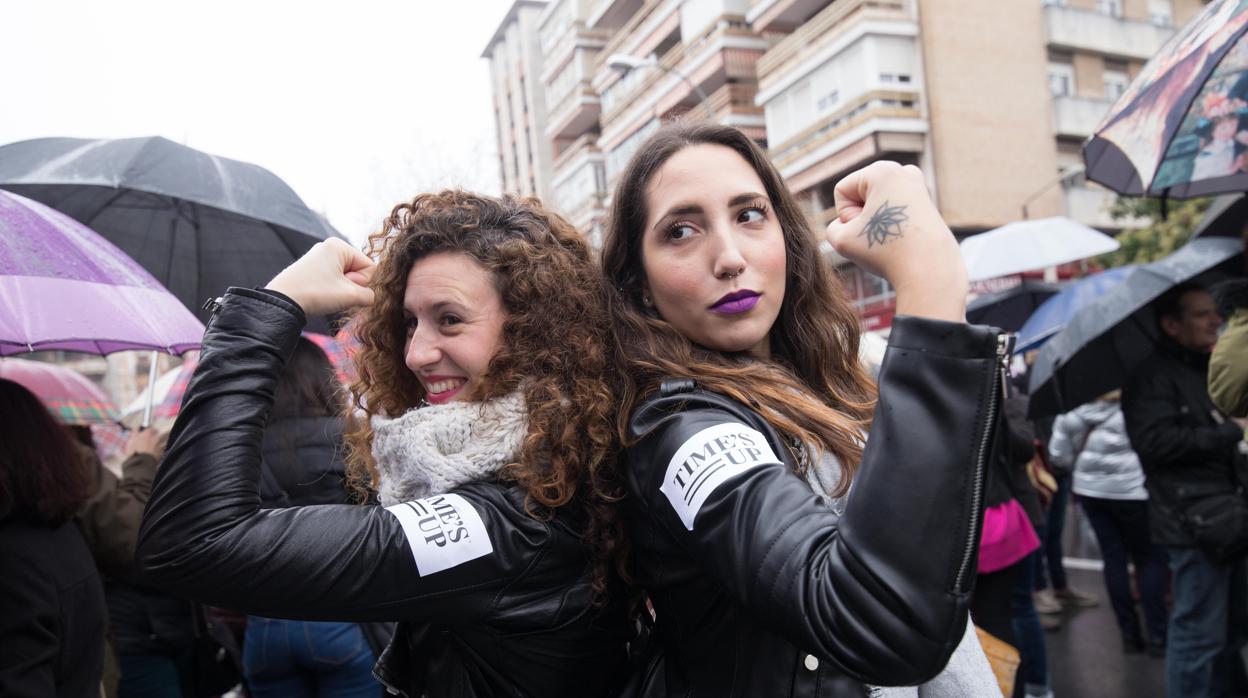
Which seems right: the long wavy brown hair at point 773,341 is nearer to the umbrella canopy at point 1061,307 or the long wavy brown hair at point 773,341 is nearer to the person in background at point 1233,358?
the person in background at point 1233,358

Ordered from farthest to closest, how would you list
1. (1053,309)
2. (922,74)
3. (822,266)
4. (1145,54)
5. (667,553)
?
(1145,54)
(922,74)
(1053,309)
(822,266)
(667,553)

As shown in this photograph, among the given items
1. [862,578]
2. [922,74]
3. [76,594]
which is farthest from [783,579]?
[922,74]

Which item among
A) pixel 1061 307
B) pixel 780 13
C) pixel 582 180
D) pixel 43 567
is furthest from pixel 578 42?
pixel 43 567

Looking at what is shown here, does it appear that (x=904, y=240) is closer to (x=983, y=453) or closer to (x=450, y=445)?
(x=983, y=453)

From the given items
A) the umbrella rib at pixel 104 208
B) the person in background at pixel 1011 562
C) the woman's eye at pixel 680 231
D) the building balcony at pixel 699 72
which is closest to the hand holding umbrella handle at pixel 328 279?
the woman's eye at pixel 680 231

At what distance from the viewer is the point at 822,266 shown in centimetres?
206

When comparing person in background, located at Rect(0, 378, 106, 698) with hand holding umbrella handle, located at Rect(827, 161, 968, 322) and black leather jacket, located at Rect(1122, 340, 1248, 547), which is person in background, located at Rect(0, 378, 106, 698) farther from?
black leather jacket, located at Rect(1122, 340, 1248, 547)

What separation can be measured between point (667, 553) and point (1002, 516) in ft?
Result: 12.1

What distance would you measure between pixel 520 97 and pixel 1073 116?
3586cm

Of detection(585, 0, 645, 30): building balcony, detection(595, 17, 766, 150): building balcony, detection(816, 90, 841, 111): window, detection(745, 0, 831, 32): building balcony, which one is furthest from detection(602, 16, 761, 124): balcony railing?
detection(585, 0, 645, 30): building balcony

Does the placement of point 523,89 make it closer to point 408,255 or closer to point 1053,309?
point 1053,309

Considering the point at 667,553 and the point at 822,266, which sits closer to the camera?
the point at 667,553

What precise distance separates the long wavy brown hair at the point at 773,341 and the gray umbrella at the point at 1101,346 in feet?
9.66

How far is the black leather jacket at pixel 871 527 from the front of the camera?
41.1 inches
